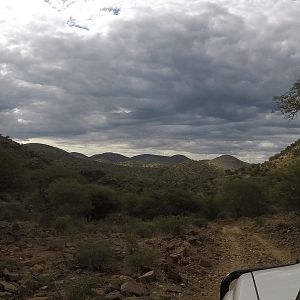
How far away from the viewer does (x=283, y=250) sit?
15.7 meters

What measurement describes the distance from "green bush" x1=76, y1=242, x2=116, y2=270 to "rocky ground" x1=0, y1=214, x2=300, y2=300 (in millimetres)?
174

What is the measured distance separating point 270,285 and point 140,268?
8.68m

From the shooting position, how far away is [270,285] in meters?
2.98

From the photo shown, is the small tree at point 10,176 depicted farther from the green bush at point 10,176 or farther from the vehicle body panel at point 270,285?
the vehicle body panel at point 270,285

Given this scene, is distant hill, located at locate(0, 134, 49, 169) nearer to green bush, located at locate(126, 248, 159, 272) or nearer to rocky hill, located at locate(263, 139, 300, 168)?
rocky hill, located at locate(263, 139, 300, 168)

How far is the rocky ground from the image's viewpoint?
912 cm

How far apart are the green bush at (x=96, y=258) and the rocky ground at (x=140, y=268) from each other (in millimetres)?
174

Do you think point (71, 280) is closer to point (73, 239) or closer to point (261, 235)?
point (73, 239)

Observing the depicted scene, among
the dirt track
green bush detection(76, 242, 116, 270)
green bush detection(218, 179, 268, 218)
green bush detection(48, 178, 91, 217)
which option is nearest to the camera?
the dirt track

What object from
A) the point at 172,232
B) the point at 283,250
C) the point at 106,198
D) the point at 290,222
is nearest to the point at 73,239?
the point at 172,232

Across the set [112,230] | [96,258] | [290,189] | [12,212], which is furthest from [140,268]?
[12,212]

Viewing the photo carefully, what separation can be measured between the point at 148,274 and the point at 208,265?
2.97m

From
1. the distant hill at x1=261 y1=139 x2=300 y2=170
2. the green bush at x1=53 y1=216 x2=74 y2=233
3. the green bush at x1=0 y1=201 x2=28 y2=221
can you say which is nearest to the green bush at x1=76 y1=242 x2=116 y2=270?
the green bush at x1=53 y1=216 x2=74 y2=233

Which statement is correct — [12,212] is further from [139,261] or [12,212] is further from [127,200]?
[139,261]
